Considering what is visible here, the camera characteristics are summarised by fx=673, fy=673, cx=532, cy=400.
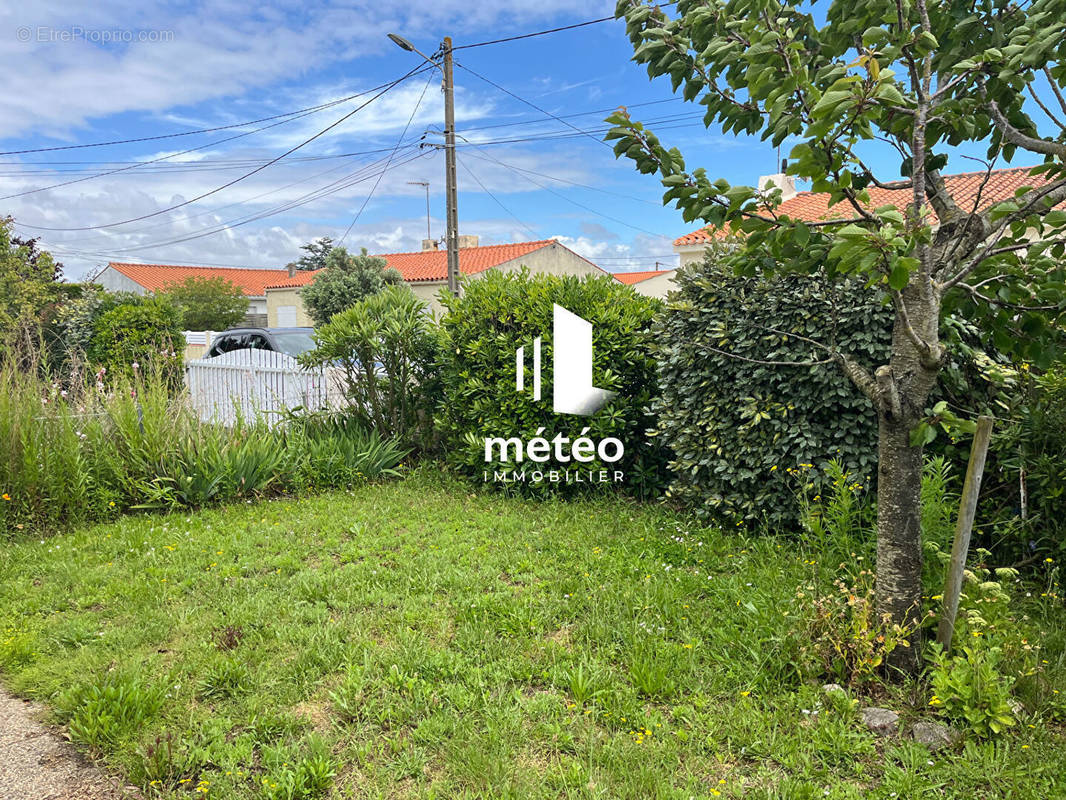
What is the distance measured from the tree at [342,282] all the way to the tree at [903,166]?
82.7 feet

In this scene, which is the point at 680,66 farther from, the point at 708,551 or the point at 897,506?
the point at 708,551

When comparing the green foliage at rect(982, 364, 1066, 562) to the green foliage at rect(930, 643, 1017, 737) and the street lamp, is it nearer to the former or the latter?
the green foliage at rect(930, 643, 1017, 737)

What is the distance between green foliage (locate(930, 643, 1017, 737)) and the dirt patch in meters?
3.31

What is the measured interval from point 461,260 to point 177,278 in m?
25.5

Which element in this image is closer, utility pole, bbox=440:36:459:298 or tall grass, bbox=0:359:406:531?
tall grass, bbox=0:359:406:531

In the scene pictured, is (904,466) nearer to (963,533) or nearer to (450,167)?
(963,533)

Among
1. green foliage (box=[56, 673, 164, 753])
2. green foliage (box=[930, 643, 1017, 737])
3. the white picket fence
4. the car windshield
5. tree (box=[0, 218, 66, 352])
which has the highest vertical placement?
tree (box=[0, 218, 66, 352])

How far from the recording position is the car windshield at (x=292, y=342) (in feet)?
49.2

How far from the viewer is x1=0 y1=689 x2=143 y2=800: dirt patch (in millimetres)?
2701

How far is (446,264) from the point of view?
119 feet

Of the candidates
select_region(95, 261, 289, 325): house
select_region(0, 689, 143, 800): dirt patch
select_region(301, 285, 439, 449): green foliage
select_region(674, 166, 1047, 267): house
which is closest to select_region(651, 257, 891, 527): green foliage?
select_region(301, 285, 439, 449): green foliage

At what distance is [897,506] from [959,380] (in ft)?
6.91

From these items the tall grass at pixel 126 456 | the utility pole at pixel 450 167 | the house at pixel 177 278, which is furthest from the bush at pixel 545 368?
the house at pixel 177 278

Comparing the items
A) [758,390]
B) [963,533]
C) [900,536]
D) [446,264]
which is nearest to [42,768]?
[900,536]
